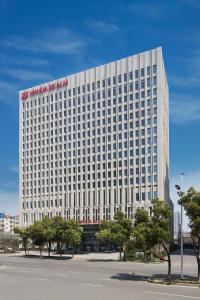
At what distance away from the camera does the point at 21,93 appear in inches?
5950

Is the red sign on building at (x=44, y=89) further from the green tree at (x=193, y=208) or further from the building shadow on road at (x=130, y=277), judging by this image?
the green tree at (x=193, y=208)

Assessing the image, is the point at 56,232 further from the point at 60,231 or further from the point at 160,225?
the point at 160,225

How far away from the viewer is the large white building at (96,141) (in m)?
120

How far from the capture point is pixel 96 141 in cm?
12975

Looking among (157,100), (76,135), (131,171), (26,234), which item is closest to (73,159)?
(76,135)

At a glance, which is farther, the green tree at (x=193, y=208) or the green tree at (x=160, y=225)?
the green tree at (x=160, y=225)

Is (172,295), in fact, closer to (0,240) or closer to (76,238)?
(76,238)

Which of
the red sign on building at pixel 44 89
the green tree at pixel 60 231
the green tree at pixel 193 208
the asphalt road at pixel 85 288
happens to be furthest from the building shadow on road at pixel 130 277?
the red sign on building at pixel 44 89

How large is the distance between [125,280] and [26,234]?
162 feet

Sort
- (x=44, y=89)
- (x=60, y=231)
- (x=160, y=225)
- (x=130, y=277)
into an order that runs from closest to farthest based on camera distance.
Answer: (x=160, y=225)
(x=130, y=277)
(x=60, y=231)
(x=44, y=89)

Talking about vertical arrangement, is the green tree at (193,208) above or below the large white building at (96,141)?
below

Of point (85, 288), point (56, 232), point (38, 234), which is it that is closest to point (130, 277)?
point (85, 288)

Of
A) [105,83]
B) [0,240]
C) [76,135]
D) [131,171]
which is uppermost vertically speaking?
[105,83]

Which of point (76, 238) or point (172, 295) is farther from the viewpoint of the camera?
point (76, 238)
